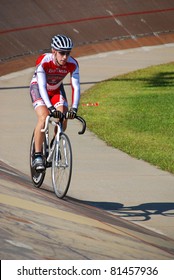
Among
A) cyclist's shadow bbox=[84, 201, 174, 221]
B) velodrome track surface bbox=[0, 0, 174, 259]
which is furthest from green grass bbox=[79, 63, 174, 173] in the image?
cyclist's shadow bbox=[84, 201, 174, 221]

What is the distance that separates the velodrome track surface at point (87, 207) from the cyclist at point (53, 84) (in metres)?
0.83

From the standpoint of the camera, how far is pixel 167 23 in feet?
108

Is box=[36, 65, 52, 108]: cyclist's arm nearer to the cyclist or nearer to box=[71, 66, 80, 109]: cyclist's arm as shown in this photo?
the cyclist

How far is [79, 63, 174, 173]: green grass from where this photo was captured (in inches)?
620

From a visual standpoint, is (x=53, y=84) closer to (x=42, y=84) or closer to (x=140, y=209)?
(x=42, y=84)

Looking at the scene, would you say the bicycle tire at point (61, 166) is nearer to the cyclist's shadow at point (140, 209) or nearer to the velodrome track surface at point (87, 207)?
the velodrome track surface at point (87, 207)

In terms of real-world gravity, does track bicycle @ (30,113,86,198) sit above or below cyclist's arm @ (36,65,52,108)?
below

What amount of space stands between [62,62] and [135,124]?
23.2ft

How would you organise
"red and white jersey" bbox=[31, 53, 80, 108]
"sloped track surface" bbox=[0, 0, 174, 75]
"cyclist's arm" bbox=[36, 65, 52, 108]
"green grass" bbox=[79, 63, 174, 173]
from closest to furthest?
"cyclist's arm" bbox=[36, 65, 52, 108] → "red and white jersey" bbox=[31, 53, 80, 108] → "green grass" bbox=[79, 63, 174, 173] → "sloped track surface" bbox=[0, 0, 174, 75]

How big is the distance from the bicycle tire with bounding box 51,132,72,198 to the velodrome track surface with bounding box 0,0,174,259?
6.1 inches

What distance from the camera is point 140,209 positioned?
11695 mm

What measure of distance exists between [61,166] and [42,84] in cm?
99

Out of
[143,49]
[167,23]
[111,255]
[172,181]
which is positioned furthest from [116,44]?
[111,255]

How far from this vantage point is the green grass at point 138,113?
1576cm
